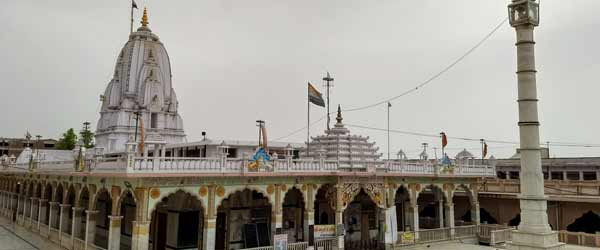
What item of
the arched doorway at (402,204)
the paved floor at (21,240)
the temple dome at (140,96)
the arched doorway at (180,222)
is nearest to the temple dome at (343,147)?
the arched doorway at (402,204)

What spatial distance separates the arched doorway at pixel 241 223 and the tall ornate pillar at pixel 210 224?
3.57m

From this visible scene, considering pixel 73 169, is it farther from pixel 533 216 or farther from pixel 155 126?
pixel 155 126

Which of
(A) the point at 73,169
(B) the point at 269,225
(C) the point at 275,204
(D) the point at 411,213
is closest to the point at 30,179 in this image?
(A) the point at 73,169

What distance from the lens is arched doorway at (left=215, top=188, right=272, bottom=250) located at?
23250mm

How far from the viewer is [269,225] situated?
24.7m

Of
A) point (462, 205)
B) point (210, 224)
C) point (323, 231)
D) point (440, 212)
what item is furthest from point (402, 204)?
point (210, 224)

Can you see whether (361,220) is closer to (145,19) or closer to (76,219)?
(76,219)

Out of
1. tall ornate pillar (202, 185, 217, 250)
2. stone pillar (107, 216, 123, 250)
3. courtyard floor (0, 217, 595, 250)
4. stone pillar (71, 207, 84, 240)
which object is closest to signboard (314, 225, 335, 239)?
courtyard floor (0, 217, 595, 250)

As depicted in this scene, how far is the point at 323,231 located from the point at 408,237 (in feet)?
19.0

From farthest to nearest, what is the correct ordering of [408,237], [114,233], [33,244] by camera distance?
[33,244] → [408,237] → [114,233]

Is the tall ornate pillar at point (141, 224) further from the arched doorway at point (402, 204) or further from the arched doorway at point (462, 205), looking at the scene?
the arched doorway at point (462, 205)

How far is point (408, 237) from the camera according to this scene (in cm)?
2550

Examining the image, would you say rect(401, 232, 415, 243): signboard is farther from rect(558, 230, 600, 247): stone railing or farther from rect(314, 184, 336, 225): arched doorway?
rect(558, 230, 600, 247): stone railing

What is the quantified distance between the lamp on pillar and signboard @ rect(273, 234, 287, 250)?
935 cm
